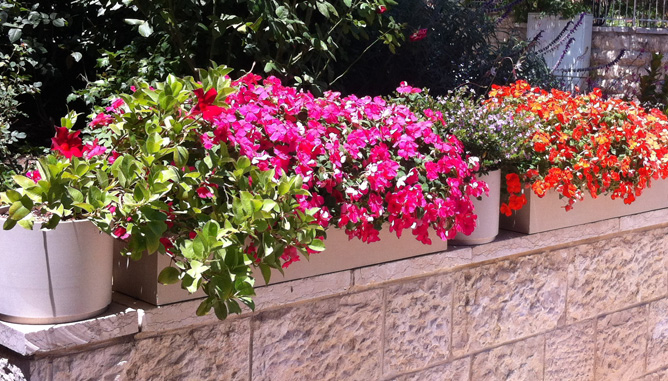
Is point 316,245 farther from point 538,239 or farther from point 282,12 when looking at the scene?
point 282,12

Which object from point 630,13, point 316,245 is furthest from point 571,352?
point 630,13

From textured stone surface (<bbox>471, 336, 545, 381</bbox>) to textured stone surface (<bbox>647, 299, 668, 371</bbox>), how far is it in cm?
86

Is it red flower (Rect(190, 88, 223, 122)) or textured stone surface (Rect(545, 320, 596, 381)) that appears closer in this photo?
red flower (Rect(190, 88, 223, 122))

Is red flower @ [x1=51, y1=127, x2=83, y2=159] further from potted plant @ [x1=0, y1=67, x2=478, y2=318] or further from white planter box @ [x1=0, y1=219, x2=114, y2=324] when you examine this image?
white planter box @ [x1=0, y1=219, x2=114, y2=324]

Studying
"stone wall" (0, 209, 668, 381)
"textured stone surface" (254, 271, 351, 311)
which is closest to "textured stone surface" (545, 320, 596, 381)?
"stone wall" (0, 209, 668, 381)

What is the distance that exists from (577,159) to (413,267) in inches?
33.5

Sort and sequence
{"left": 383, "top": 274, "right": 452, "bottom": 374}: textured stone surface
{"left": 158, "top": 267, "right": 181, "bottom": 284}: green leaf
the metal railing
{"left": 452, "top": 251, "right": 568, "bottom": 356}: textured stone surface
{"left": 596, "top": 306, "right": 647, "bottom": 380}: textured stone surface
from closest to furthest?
{"left": 158, "top": 267, "right": 181, "bottom": 284}: green leaf < {"left": 383, "top": 274, "right": 452, "bottom": 374}: textured stone surface < {"left": 452, "top": 251, "right": 568, "bottom": 356}: textured stone surface < {"left": 596, "top": 306, "right": 647, "bottom": 380}: textured stone surface < the metal railing

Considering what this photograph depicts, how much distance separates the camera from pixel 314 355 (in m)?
2.36

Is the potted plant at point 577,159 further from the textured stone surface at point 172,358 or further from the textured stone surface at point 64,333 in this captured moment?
the textured stone surface at point 64,333

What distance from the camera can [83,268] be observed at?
1.80 meters

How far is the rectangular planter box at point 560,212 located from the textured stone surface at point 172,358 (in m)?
1.26

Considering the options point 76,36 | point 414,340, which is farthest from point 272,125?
point 76,36

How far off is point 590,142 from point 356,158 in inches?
48.0

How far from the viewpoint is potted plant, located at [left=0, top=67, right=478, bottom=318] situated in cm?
175
